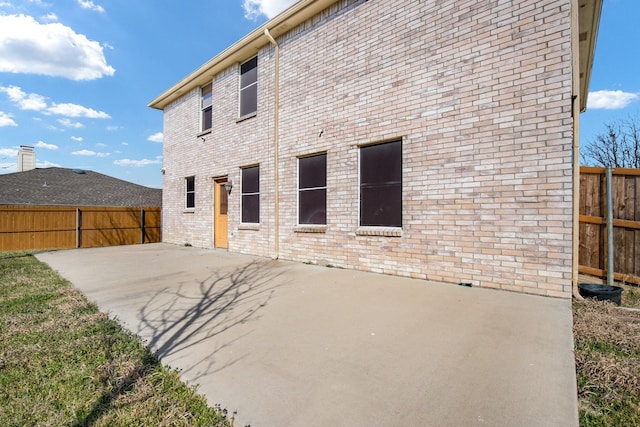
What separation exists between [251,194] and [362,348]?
6.71m

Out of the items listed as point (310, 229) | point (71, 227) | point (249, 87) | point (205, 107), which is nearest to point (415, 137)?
point (310, 229)

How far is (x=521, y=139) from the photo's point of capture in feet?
14.1

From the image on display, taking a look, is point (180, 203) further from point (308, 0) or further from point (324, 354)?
point (324, 354)

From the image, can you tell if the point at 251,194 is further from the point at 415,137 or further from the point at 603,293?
the point at 603,293

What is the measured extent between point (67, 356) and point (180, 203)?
989 centimetres

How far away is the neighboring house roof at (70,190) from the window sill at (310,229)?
678 inches

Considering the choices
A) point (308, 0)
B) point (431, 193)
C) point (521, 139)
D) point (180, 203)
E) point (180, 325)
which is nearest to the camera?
point (180, 325)

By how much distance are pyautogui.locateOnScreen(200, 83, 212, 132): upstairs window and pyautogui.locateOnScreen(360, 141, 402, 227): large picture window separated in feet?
23.2

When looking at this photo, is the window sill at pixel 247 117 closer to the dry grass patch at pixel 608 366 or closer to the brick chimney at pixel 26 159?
the dry grass patch at pixel 608 366

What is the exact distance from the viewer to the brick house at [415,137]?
4180 millimetres

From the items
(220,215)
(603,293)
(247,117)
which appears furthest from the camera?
(220,215)

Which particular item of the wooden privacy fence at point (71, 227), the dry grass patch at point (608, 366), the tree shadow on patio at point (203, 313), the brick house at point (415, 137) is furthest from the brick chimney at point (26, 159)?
the dry grass patch at point (608, 366)

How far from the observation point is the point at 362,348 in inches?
106

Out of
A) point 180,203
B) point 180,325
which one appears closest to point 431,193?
point 180,325
